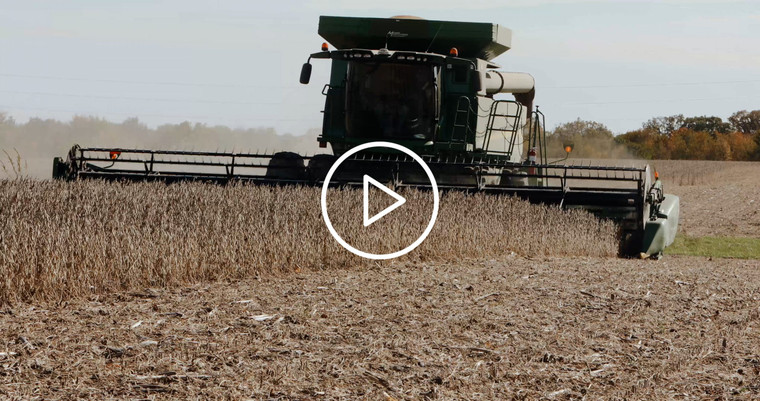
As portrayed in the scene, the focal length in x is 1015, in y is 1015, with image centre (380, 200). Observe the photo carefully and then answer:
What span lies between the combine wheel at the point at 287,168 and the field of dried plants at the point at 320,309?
192cm

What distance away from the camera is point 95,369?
4.94 m

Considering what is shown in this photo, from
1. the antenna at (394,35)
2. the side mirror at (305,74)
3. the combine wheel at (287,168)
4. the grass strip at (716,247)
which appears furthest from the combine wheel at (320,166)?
the grass strip at (716,247)

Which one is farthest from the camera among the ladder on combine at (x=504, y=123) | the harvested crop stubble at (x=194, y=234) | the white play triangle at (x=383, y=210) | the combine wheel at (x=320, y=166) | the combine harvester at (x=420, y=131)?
the ladder on combine at (x=504, y=123)

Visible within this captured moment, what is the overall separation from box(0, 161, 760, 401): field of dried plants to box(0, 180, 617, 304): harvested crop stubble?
0.02m

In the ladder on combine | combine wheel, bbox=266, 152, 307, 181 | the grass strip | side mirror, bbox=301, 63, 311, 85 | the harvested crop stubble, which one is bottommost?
the grass strip

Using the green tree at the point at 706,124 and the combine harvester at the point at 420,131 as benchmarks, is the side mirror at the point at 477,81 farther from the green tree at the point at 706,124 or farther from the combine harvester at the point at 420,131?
the green tree at the point at 706,124

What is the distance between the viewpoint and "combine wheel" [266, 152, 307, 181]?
13.0 metres

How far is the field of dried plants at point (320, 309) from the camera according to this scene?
4.88 metres

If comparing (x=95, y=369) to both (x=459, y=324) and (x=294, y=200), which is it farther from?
(x=294, y=200)

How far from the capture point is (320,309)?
22.1 ft

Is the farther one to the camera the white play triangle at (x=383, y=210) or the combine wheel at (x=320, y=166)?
the combine wheel at (x=320, y=166)

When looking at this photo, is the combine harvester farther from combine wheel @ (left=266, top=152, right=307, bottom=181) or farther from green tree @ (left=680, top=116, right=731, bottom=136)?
green tree @ (left=680, top=116, right=731, bottom=136)

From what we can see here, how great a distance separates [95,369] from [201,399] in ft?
2.59

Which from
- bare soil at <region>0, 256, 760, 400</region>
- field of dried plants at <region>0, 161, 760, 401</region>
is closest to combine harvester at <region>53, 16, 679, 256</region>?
field of dried plants at <region>0, 161, 760, 401</region>
